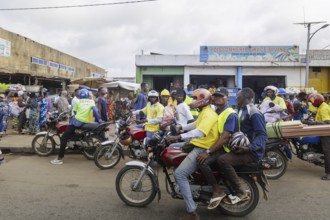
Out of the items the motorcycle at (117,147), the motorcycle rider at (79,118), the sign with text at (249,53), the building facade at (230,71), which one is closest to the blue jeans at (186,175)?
the motorcycle at (117,147)

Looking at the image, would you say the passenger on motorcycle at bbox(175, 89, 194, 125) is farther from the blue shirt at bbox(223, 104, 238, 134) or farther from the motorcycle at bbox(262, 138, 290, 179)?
the blue shirt at bbox(223, 104, 238, 134)

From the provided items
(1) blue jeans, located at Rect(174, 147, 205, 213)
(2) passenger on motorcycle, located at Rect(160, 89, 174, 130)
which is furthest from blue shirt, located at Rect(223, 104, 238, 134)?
(2) passenger on motorcycle, located at Rect(160, 89, 174, 130)

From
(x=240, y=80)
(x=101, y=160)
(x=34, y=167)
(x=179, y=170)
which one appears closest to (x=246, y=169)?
(x=179, y=170)

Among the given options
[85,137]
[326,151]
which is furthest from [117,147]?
[326,151]

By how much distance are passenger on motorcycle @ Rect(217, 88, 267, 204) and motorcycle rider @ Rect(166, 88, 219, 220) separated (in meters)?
0.29

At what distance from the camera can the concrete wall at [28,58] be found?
59.1ft

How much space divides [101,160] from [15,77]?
14.0 metres

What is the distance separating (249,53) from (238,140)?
19.5 m

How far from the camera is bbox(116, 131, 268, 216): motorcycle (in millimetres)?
4094

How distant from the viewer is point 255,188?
13.5 feet

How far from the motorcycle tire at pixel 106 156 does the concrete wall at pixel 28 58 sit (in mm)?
10848

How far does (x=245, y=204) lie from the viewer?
4191 mm

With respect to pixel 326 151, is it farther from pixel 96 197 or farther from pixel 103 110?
pixel 103 110

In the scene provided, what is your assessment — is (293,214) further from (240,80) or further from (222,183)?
(240,80)
